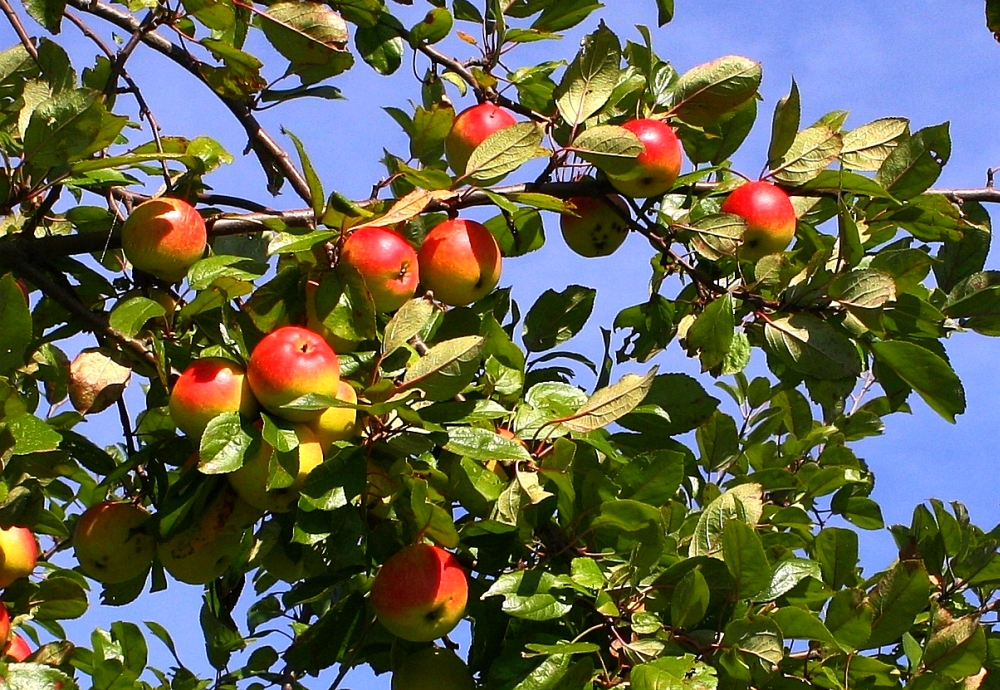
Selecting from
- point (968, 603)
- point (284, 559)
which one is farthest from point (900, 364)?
point (284, 559)

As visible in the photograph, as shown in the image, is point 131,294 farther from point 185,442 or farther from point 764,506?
point 764,506

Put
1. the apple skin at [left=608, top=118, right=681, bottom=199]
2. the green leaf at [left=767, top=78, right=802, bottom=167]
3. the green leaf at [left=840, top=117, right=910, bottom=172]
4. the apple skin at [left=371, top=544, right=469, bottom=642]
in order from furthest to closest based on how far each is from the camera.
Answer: the green leaf at [left=840, top=117, right=910, bottom=172] → the green leaf at [left=767, top=78, right=802, bottom=167] → the apple skin at [left=608, top=118, right=681, bottom=199] → the apple skin at [left=371, top=544, right=469, bottom=642]

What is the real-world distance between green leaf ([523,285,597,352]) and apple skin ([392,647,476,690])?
0.68 m

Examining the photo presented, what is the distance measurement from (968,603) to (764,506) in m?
0.62

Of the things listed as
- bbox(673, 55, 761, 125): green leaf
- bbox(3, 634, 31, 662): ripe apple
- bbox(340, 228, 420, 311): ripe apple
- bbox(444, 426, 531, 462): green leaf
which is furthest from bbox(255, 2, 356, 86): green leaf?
bbox(3, 634, 31, 662): ripe apple

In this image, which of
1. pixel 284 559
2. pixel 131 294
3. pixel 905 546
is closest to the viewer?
pixel 131 294

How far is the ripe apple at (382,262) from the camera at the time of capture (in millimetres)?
1859

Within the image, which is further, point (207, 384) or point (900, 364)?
point (900, 364)

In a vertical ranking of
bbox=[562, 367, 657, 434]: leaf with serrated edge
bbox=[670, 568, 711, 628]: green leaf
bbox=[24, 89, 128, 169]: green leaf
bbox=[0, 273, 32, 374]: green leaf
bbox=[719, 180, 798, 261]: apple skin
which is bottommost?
bbox=[670, 568, 711, 628]: green leaf

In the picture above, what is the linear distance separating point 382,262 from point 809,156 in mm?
919

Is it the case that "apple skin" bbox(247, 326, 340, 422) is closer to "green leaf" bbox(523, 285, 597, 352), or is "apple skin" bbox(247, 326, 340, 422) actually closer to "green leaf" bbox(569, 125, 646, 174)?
"green leaf" bbox(569, 125, 646, 174)

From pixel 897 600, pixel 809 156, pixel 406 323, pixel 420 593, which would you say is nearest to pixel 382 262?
pixel 406 323

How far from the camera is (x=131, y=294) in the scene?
2.00 meters

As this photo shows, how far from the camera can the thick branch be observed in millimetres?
2168
